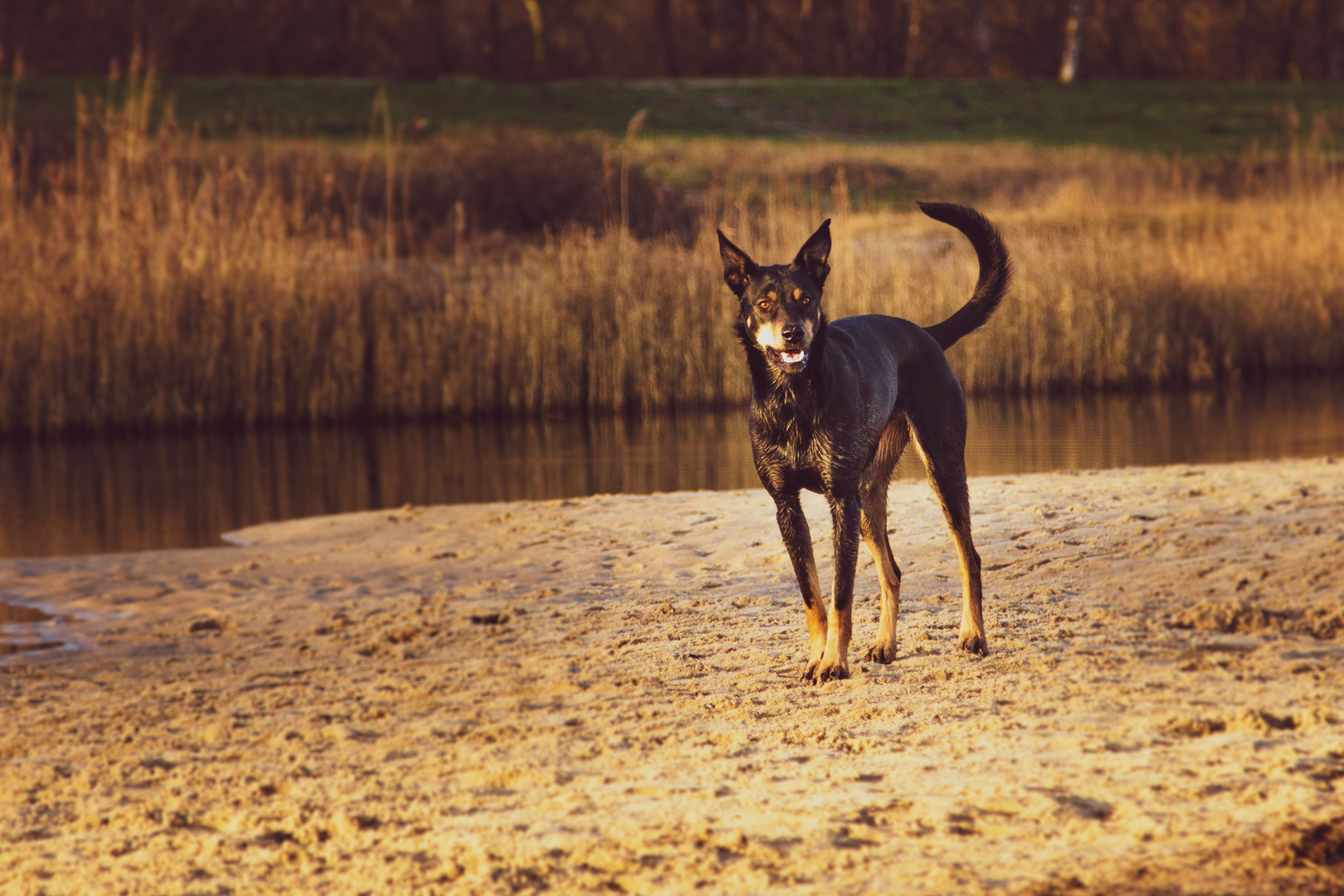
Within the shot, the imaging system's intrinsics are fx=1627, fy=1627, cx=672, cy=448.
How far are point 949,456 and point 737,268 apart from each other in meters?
0.98

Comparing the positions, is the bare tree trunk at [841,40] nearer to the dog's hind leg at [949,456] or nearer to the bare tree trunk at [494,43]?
the bare tree trunk at [494,43]

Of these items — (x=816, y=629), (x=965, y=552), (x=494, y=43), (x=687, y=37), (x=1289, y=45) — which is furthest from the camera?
(x=1289, y=45)

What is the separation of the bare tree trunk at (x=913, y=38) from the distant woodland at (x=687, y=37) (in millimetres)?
65

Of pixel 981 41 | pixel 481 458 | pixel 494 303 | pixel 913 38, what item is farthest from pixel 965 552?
pixel 913 38

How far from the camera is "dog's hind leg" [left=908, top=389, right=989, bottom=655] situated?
5246 millimetres

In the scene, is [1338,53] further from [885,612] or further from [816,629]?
[816,629]

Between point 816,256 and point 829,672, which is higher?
point 816,256

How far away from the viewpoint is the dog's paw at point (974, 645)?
5316mm

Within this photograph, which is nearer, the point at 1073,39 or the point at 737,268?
the point at 737,268

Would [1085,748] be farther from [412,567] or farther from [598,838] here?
[412,567]

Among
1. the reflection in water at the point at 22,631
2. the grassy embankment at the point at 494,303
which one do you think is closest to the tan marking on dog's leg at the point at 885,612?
the reflection in water at the point at 22,631

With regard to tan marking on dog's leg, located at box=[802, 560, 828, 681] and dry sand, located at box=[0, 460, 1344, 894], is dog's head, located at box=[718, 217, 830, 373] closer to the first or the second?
tan marking on dog's leg, located at box=[802, 560, 828, 681]

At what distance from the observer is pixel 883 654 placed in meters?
5.30

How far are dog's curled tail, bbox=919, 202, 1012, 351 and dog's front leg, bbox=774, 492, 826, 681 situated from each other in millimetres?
932
